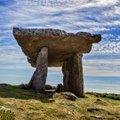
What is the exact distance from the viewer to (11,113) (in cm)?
1722

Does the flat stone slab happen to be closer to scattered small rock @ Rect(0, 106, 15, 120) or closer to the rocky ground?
the rocky ground

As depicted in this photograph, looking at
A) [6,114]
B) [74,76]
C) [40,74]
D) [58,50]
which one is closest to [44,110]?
[6,114]

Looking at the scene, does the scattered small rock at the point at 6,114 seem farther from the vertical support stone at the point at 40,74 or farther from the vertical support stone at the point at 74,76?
the vertical support stone at the point at 74,76

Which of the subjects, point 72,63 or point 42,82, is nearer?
point 42,82

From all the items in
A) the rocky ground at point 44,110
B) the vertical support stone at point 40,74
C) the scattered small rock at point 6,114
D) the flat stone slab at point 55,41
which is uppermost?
the flat stone slab at point 55,41

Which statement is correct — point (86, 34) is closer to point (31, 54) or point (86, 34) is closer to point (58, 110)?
point (31, 54)

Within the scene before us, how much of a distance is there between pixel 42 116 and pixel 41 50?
43.1 ft

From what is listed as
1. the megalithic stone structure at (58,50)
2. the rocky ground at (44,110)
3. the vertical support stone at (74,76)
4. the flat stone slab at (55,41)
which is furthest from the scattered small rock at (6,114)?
the vertical support stone at (74,76)

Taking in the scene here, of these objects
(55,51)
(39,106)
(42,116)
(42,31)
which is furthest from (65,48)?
(42,116)

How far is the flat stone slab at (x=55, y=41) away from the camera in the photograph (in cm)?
2834

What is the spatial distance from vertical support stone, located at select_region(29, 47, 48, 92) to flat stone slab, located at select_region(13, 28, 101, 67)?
686 mm

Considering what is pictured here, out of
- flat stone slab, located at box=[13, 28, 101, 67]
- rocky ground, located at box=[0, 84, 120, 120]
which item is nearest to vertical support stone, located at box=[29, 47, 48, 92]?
flat stone slab, located at box=[13, 28, 101, 67]

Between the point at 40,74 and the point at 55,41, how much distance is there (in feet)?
9.18

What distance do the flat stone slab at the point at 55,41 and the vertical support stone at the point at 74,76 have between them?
2.44ft
